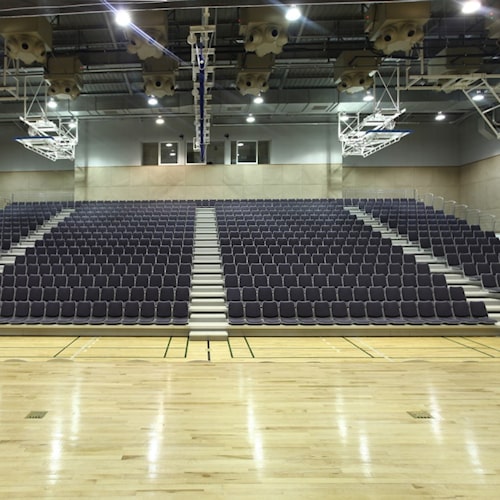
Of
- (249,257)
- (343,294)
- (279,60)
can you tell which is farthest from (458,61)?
(249,257)

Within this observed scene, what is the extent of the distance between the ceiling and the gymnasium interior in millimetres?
63

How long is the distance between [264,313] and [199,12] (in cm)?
615

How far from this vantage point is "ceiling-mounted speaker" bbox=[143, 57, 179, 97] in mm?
7645

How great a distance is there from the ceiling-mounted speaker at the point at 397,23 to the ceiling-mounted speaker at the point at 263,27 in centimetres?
142

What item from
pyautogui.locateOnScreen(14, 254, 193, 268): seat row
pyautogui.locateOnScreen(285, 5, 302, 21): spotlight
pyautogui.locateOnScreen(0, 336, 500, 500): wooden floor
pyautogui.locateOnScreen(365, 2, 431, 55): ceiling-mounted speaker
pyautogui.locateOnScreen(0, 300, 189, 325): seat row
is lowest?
pyautogui.locateOnScreen(0, 336, 500, 500): wooden floor

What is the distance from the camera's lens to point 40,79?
9.37 metres

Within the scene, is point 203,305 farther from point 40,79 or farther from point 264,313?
point 40,79

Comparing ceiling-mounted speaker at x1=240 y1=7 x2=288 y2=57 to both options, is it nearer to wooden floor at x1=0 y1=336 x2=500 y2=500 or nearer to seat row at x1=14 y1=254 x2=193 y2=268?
seat row at x1=14 y1=254 x2=193 y2=268

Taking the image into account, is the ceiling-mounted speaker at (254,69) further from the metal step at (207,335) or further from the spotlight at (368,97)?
the metal step at (207,335)

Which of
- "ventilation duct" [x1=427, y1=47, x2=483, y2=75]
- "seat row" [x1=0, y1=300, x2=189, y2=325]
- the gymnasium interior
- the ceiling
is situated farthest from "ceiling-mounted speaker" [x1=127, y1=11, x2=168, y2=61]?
"ventilation duct" [x1=427, y1=47, x2=483, y2=75]

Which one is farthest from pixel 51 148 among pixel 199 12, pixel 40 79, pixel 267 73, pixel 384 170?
pixel 384 170

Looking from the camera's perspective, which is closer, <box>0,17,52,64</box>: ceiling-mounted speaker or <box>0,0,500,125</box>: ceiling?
<box>0,17,52,64</box>: ceiling-mounted speaker

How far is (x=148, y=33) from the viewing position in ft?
20.5

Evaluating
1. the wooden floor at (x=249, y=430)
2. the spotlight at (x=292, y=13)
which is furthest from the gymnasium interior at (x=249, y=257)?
the spotlight at (x=292, y=13)
